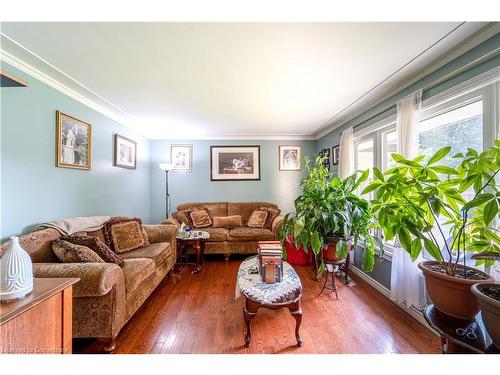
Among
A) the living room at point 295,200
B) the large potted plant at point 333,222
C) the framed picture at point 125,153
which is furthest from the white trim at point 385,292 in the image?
the framed picture at point 125,153

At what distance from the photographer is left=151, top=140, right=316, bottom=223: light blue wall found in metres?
4.29

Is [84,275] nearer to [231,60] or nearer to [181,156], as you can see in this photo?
[231,60]

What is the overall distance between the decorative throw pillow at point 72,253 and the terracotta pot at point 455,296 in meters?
2.28

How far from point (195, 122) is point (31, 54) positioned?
197 centimetres

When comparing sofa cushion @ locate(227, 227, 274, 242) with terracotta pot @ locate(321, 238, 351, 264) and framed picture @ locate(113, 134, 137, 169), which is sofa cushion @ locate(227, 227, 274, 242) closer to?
terracotta pot @ locate(321, 238, 351, 264)

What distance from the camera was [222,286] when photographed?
2525mm

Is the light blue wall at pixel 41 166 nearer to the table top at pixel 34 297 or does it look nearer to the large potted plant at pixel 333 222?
the table top at pixel 34 297

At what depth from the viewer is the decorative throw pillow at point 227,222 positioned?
3.85 metres

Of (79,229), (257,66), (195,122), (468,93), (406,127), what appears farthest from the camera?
(195,122)

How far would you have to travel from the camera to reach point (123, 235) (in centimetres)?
244

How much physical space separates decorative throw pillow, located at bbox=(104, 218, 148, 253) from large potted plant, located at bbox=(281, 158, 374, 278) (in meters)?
1.90

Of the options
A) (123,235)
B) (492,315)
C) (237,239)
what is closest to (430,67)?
(492,315)

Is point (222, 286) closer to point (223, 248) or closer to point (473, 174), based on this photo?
point (223, 248)
